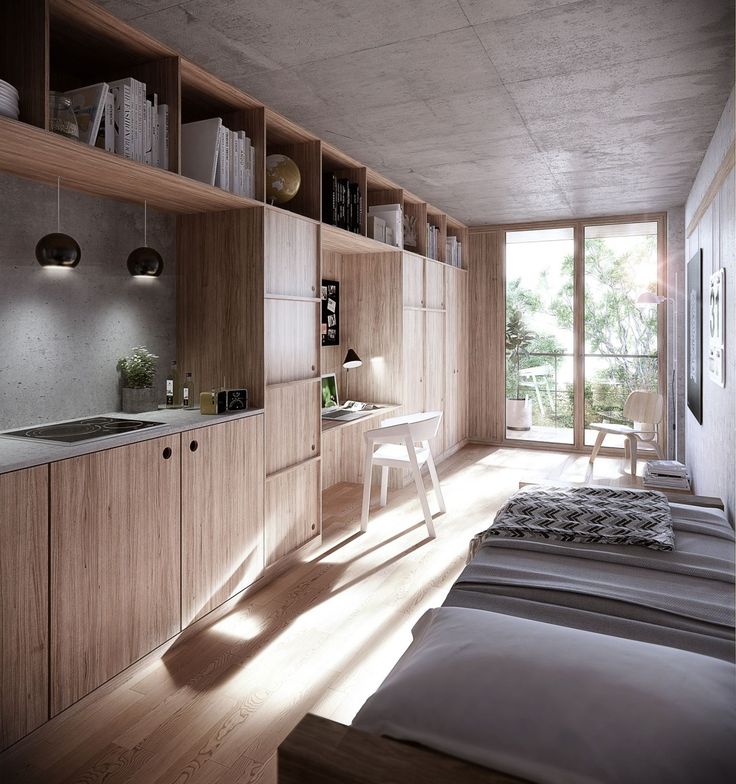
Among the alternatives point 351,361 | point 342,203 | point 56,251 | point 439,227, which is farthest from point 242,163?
point 439,227

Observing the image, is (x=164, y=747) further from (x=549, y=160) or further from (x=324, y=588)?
(x=549, y=160)

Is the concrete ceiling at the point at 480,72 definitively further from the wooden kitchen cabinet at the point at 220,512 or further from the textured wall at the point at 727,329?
the wooden kitchen cabinet at the point at 220,512

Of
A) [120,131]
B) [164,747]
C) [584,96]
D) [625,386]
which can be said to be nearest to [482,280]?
[625,386]

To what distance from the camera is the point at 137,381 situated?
292cm

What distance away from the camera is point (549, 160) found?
424 cm

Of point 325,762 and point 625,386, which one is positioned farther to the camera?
point 625,386

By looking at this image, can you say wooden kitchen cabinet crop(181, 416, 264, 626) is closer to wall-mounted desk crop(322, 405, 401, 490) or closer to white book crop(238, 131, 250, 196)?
white book crop(238, 131, 250, 196)

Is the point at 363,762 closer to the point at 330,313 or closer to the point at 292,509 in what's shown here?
the point at 292,509

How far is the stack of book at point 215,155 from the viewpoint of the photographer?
2764 millimetres

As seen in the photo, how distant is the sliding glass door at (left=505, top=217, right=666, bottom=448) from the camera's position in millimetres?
6281

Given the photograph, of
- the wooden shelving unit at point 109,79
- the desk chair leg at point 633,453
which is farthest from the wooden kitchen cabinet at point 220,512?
the desk chair leg at point 633,453

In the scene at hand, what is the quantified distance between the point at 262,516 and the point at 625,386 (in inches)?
187

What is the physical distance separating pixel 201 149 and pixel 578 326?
4.91 metres

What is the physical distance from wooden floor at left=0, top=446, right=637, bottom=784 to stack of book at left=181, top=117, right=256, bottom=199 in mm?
2089
